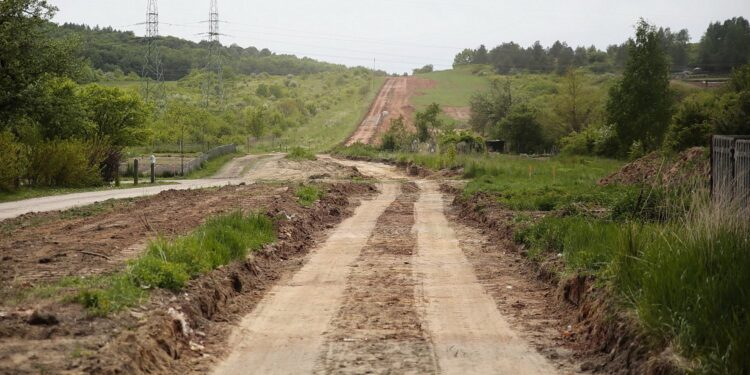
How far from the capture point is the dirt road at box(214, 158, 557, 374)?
845cm

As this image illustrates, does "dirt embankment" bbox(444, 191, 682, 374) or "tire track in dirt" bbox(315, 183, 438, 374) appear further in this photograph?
"tire track in dirt" bbox(315, 183, 438, 374)

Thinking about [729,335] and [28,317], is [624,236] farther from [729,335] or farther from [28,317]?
[28,317]

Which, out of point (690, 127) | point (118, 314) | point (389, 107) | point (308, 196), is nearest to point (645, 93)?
point (690, 127)

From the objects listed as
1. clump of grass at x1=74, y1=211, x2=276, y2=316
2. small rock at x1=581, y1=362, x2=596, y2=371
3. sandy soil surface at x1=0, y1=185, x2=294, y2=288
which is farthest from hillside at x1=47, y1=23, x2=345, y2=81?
small rock at x1=581, y1=362, x2=596, y2=371

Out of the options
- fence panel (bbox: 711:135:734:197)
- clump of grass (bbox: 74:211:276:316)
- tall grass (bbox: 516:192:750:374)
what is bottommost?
clump of grass (bbox: 74:211:276:316)

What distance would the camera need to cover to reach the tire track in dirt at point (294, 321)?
335 inches

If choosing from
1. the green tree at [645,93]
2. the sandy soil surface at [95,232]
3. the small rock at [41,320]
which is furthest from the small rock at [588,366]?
the green tree at [645,93]

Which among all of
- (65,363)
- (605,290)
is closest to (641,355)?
(605,290)

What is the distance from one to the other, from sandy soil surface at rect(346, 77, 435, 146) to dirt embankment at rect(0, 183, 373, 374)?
73.2 m

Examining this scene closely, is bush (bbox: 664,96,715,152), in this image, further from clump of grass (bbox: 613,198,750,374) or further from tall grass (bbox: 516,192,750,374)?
clump of grass (bbox: 613,198,750,374)

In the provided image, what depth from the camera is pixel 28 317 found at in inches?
331

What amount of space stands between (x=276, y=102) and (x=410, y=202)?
361 ft

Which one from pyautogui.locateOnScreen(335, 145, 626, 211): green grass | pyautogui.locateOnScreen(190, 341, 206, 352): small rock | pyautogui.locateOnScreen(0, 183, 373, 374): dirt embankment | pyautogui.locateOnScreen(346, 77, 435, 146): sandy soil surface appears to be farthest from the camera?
pyautogui.locateOnScreen(346, 77, 435, 146): sandy soil surface

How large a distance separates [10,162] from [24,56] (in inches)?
183
